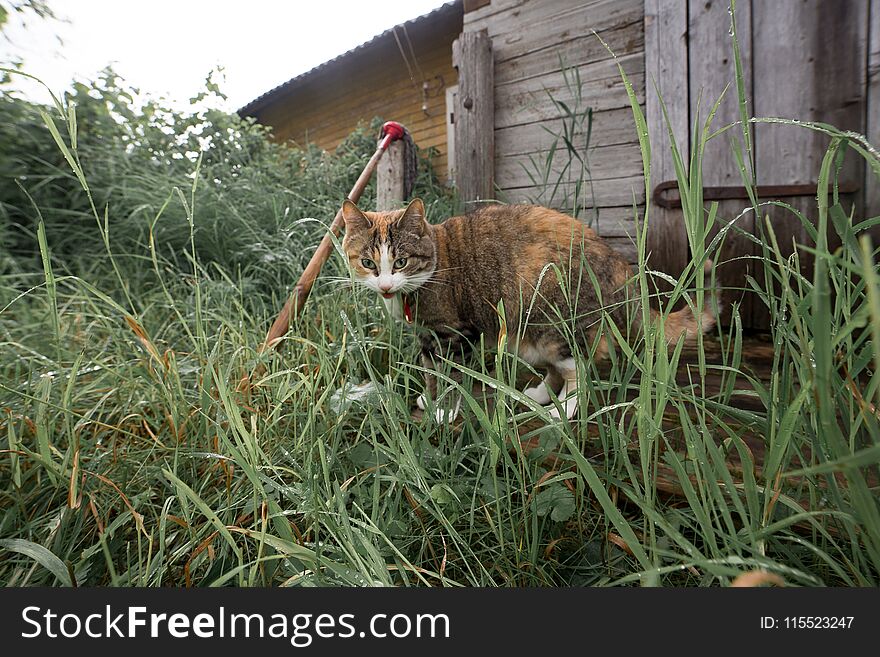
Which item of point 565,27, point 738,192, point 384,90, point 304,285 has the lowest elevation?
point 304,285

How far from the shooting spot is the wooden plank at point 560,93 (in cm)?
266

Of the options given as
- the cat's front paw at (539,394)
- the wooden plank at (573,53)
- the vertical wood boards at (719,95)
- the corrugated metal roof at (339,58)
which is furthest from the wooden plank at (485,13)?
the corrugated metal roof at (339,58)

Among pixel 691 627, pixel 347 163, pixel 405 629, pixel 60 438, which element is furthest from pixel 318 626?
pixel 347 163

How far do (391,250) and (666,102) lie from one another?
1.96 metres

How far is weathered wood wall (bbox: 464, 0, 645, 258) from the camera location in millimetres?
2699

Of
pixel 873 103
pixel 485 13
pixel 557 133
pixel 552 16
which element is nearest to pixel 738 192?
pixel 873 103

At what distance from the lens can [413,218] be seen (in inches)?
65.8

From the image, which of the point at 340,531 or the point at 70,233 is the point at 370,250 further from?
the point at 70,233

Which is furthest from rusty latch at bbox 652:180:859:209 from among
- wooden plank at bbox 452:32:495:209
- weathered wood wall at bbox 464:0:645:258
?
wooden plank at bbox 452:32:495:209

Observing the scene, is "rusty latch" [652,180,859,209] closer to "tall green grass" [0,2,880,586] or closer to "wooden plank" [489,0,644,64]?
"wooden plank" [489,0,644,64]

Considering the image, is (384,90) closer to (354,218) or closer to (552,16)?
(552,16)

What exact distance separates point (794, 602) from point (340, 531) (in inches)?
23.3

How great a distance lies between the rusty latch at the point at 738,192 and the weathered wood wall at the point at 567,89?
5.2 inches

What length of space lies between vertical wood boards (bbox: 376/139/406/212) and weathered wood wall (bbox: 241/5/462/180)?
4376 mm
